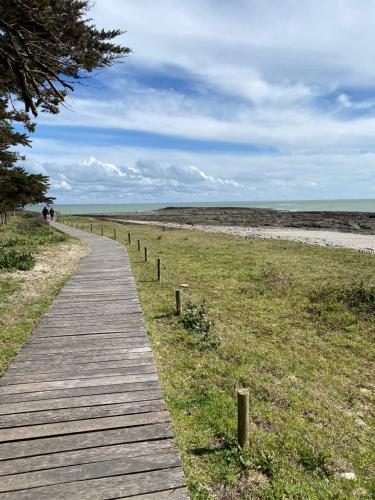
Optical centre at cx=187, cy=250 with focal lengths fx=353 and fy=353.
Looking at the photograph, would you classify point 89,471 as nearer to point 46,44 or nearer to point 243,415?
point 243,415

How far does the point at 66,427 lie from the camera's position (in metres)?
4.36

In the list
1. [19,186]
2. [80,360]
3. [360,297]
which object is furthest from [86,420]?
[19,186]

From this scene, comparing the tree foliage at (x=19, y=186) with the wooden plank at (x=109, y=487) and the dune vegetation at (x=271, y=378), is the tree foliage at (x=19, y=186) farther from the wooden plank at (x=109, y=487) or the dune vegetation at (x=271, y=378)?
the wooden plank at (x=109, y=487)

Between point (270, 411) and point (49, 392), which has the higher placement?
point (49, 392)

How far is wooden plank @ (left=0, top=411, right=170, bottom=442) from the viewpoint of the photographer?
4184 mm

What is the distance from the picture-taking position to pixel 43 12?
6219 mm

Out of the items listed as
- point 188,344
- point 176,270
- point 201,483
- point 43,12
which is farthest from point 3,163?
point 201,483

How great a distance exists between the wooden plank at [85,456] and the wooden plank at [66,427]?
367 millimetres

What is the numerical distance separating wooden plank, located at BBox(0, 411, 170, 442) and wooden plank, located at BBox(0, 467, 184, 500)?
795 mm

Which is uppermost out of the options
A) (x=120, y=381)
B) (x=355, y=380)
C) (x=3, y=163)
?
(x=3, y=163)

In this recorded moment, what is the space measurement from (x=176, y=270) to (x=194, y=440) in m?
11.9

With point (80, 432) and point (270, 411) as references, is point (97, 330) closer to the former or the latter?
point (80, 432)

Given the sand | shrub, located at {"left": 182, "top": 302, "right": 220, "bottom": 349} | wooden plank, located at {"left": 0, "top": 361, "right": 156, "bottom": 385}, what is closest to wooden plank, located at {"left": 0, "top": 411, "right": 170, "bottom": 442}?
wooden plank, located at {"left": 0, "top": 361, "right": 156, "bottom": 385}

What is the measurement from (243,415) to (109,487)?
1.68 metres
